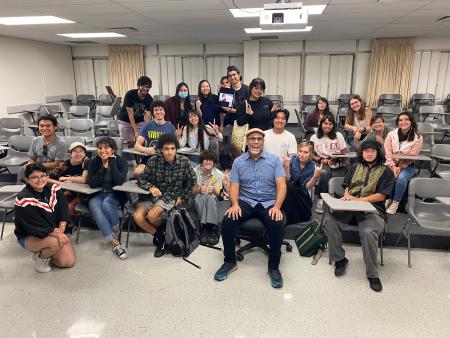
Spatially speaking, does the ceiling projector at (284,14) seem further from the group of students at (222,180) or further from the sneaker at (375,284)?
the sneaker at (375,284)

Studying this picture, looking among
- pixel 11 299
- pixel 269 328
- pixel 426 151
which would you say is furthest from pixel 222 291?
pixel 426 151

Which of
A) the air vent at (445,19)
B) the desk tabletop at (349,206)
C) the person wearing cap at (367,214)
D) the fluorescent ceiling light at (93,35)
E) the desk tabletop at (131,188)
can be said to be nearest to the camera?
the desk tabletop at (349,206)

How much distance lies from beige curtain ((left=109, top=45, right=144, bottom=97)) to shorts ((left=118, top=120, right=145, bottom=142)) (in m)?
5.18

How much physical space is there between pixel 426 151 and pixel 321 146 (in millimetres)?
1725

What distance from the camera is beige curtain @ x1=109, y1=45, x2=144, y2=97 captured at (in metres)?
8.84

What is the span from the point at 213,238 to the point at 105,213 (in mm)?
1044

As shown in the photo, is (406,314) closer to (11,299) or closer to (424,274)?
(424,274)

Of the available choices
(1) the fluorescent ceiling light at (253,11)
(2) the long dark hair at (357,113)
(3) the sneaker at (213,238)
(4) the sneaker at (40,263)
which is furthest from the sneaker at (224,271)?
(1) the fluorescent ceiling light at (253,11)

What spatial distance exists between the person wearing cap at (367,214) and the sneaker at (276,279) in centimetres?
48

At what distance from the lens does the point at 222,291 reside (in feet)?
7.90

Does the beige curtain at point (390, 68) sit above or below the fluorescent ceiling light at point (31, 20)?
below

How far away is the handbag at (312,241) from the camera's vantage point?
9.37 ft

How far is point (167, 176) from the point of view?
2.99 m

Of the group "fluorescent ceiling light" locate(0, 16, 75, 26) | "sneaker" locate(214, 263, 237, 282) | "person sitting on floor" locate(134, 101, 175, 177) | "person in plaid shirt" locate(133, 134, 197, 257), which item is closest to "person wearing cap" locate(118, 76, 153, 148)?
"person sitting on floor" locate(134, 101, 175, 177)
